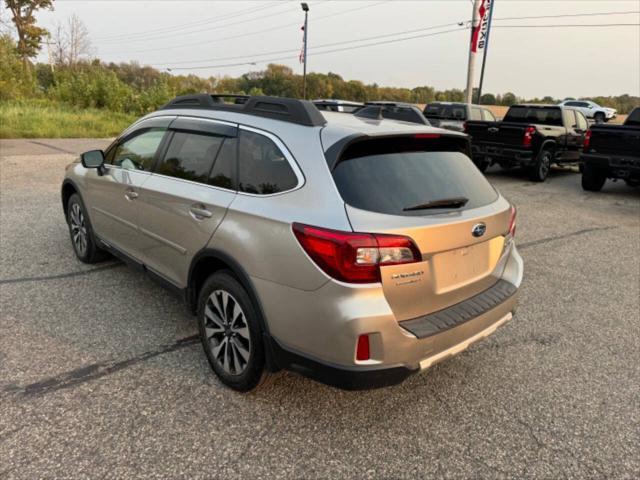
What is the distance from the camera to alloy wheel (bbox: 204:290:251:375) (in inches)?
110

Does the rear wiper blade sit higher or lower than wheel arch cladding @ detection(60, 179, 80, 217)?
higher

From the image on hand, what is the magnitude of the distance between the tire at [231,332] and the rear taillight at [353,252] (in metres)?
0.59

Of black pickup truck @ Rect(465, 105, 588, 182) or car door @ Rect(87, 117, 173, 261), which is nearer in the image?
car door @ Rect(87, 117, 173, 261)

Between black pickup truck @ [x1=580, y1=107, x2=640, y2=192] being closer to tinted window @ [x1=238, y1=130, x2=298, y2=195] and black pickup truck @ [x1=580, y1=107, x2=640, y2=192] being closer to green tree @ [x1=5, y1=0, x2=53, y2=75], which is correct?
tinted window @ [x1=238, y1=130, x2=298, y2=195]

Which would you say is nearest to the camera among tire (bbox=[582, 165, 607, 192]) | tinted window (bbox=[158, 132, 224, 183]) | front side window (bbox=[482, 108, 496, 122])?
tinted window (bbox=[158, 132, 224, 183])

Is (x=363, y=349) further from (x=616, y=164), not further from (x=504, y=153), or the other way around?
(x=504, y=153)

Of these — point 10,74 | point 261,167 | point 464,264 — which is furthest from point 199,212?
point 10,74

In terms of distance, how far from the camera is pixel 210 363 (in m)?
3.07

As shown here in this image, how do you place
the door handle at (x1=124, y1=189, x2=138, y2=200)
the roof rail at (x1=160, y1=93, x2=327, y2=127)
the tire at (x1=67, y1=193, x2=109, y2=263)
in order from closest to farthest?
1. the roof rail at (x1=160, y1=93, x2=327, y2=127)
2. the door handle at (x1=124, y1=189, x2=138, y2=200)
3. the tire at (x1=67, y1=193, x2=109, y2=263)

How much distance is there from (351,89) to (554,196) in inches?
2994

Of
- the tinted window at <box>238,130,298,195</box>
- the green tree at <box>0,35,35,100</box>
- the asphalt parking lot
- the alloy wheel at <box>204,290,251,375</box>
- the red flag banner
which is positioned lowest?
the asphalt parking lot

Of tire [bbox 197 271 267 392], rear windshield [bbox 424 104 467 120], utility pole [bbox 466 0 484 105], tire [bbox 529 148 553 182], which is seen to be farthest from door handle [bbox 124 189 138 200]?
utility pole [bbox 466 0 484 105]

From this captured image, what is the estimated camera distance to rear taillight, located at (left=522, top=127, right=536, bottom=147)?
1141cm

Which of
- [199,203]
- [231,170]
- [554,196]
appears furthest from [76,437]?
[554,196]
